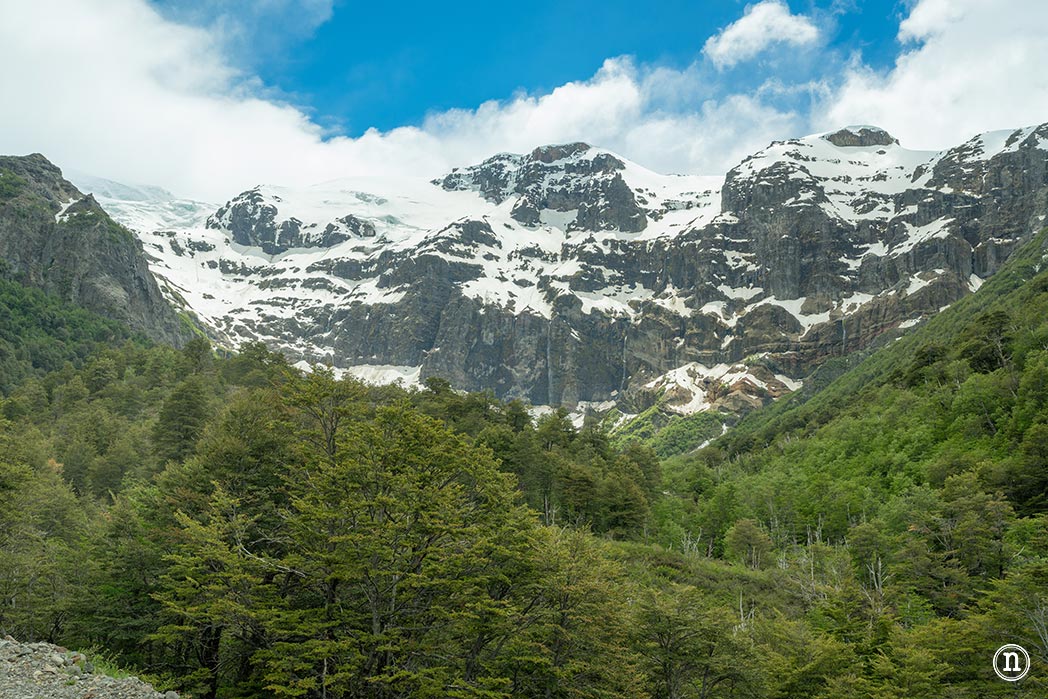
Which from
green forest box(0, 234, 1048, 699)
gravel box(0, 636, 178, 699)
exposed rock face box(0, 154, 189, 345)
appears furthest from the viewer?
exposed rock face box(0, 154, 189, 345)

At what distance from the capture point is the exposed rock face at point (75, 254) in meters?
148

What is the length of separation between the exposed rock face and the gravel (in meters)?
152

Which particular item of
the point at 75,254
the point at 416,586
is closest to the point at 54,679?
the point at 416,586

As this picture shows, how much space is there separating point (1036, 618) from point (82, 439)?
75.4 metres

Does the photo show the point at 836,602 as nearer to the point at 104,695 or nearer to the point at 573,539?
the point at 573,539

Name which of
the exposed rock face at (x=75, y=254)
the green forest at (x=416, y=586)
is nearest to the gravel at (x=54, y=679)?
the green forest at (x=416, y=586)

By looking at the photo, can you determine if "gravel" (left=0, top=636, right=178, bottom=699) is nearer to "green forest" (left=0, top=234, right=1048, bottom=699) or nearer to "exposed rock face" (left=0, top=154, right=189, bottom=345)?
"green forest" (left=0, top=234, right=1048, bottom=699)

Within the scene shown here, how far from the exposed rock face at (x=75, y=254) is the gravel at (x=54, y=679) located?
498 feet

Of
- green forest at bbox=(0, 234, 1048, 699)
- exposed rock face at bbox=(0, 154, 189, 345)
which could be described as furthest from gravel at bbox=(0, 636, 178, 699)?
Answer: exposed rock face at bbox=(0, 154, 189, 345)

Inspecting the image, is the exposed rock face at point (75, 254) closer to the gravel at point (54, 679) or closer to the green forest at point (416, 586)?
the green forest at point (416, 586)

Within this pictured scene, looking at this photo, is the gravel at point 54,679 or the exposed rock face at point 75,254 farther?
the exposed rock face at point 75,254

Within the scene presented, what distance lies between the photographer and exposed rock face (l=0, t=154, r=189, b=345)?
148 meters

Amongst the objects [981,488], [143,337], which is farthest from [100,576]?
[143,337]

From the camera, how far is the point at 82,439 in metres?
65.9
